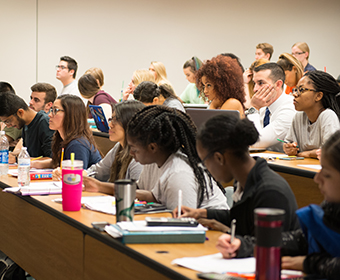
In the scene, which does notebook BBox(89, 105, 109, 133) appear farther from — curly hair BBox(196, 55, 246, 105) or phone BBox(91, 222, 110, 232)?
phone BBox(91, 222, 110, 232)

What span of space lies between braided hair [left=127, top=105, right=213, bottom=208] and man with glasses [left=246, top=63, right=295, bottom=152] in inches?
57.9

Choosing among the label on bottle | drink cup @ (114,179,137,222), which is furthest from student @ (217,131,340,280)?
the label on bottle

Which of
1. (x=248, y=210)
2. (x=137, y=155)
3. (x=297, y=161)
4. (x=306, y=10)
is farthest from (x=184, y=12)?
(x=248, y=210)

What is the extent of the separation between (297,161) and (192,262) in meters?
1.83

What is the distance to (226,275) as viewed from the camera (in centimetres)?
109

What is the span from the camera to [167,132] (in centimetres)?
190

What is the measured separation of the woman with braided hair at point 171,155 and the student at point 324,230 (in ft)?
1.97

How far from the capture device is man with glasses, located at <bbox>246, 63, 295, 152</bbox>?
11.1 ft

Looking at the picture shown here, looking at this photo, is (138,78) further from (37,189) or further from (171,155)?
(171,155)

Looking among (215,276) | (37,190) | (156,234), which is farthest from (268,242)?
(37,190)

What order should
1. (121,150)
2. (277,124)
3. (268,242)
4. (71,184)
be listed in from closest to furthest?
(268,242)
(71,184)
(121,150)
(277,124)

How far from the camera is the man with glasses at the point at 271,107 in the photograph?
3.38 m

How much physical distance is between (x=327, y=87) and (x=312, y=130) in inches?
12.0

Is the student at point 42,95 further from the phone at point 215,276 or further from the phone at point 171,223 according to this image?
the phone at point 215,276
